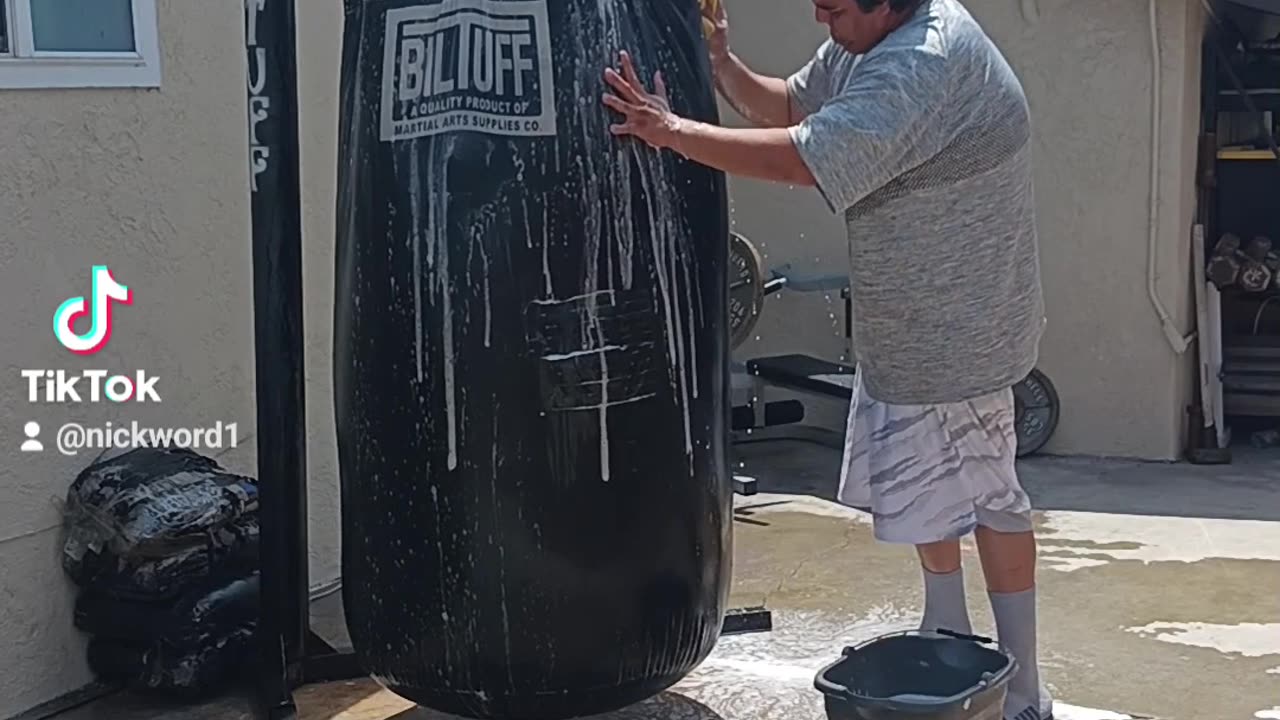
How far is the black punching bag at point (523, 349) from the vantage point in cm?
278

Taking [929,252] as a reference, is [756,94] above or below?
above

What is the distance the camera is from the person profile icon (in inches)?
141

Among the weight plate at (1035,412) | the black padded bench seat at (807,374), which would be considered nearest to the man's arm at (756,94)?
the black padded bench seat at (807,374)

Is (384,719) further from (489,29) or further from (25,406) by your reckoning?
(489,29)

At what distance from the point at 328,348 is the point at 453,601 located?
173 centimetres

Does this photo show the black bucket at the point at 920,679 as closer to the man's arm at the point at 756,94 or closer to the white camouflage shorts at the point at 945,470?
the white camouflage shorts at the point at 945,470

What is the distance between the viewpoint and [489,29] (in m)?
2.73

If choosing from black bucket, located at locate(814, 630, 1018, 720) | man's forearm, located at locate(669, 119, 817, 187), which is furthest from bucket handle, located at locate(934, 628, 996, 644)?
man's forearm, located at locate(669, 119, 817, 187)

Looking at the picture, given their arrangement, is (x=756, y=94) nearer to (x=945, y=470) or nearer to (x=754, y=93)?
(x=754, y=93)

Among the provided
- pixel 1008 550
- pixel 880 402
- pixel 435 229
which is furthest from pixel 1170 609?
pixel 435 229

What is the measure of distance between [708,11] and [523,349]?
0.94 m

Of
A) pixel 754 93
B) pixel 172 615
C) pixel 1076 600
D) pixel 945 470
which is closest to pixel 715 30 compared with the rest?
pixel 754 93

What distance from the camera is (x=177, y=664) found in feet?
11.7

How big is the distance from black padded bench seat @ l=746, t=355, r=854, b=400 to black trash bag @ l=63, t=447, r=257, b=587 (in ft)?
9.78
